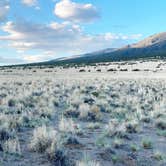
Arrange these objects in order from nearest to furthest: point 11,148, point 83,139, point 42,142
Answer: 1. point 11,148
2. point 42,142
3. point 83,139

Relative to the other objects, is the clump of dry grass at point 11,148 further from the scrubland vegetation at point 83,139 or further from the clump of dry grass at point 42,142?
the clump of dry grass at point 42,142

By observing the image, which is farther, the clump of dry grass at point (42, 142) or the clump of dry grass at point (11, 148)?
the clump of dry grass at point (42, 142)

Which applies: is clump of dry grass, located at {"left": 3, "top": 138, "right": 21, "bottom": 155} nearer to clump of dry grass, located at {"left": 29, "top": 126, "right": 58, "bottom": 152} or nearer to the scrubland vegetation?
the scrubland vegetation

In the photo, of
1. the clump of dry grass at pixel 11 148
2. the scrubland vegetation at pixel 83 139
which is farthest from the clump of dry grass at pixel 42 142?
the clump of dry grass at pixel 11 148

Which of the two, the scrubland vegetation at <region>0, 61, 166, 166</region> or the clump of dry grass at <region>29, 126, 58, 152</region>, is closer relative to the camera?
the scrubland vegetation at <region>0, 61, 166, 166</region>

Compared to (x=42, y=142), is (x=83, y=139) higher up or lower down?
lower down

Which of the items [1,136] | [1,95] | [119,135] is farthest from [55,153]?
[1,95]

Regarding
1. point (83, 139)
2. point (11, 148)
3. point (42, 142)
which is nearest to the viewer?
point (11, 148)

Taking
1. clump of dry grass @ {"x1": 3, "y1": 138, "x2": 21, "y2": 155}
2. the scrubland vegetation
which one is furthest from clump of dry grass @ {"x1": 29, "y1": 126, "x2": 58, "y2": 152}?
clump of dry grass @ {"x1": 3, "y1": 138, "x2": 21, "y2": 155}

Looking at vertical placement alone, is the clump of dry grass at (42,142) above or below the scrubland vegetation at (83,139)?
above

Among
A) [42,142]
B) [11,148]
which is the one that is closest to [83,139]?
[42,142]

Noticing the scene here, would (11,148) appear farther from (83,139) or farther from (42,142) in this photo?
(83,139)

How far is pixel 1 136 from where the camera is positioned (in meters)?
9.40

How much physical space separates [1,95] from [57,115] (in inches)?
295
